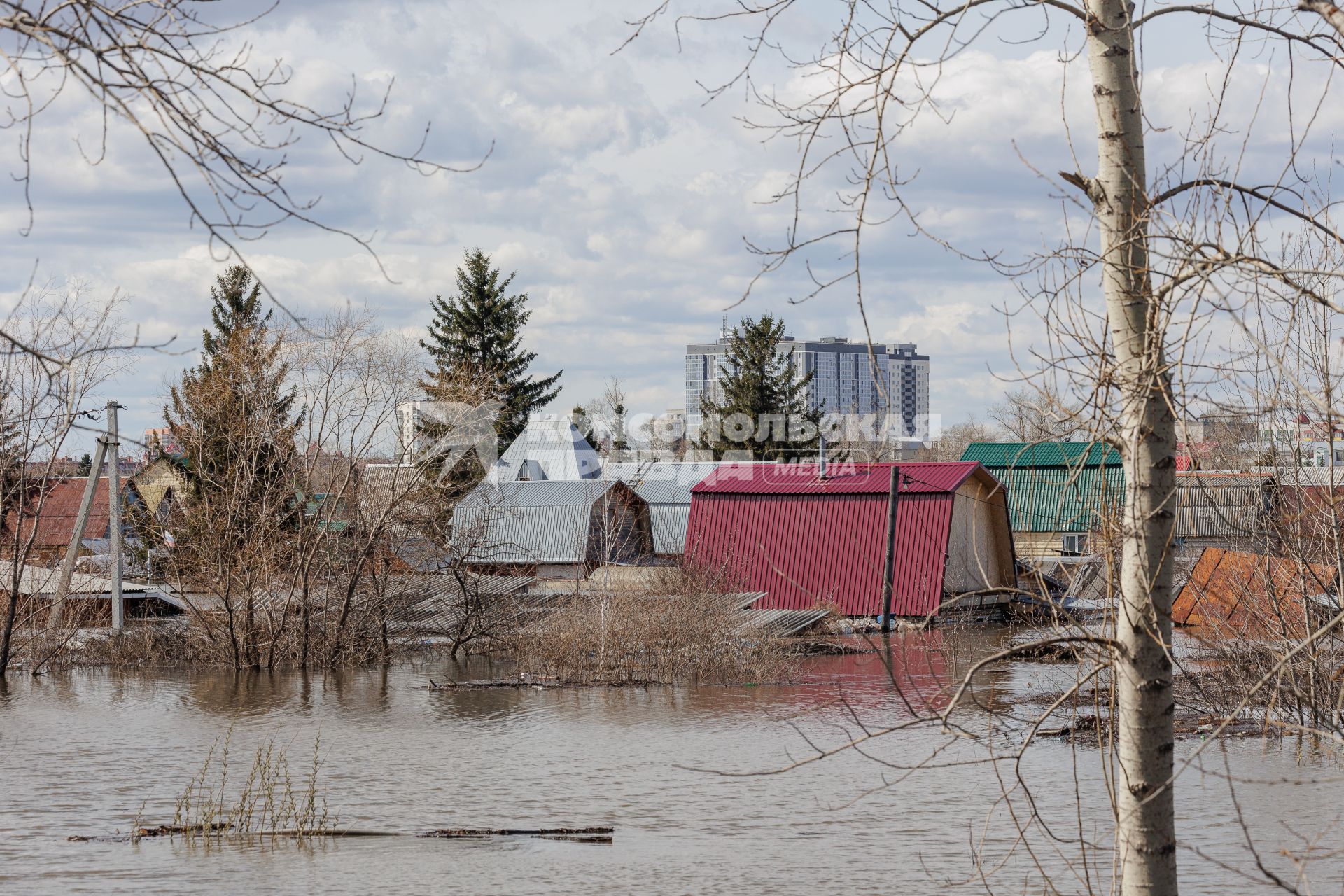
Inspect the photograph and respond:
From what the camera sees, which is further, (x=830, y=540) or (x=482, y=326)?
(x=482, y=326)

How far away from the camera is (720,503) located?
3772 cm

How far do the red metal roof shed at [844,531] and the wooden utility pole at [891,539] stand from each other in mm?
278

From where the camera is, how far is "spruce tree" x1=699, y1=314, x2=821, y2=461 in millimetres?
61938

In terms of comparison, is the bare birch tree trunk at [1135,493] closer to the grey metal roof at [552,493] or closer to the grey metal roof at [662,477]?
the grey metal roof at [552,493]

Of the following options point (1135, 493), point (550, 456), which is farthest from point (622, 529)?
point (1135, 493)

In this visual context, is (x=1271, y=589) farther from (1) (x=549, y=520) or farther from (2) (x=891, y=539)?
(1) (x=549, y=520)

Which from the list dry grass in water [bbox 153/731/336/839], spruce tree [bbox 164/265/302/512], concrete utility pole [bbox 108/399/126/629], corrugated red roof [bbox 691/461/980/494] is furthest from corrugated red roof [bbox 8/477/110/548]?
dry grass in water [bbox 153/731/336/839]

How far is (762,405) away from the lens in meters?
62.7

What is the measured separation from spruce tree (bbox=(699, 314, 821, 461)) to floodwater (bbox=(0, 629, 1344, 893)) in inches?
1508

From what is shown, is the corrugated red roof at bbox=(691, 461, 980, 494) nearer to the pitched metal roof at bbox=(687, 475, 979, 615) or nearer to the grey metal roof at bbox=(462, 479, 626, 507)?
Result: the pitched metal roof at bbox=(687, 475, 979, 615)

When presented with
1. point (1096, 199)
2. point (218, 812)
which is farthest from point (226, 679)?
point (1096, 199)

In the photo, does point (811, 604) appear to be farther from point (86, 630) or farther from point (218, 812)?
point (218, 812)

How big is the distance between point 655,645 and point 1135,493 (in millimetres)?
20392

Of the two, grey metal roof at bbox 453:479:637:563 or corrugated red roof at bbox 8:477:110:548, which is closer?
grey metal roof at bbox 453:479:637:563
